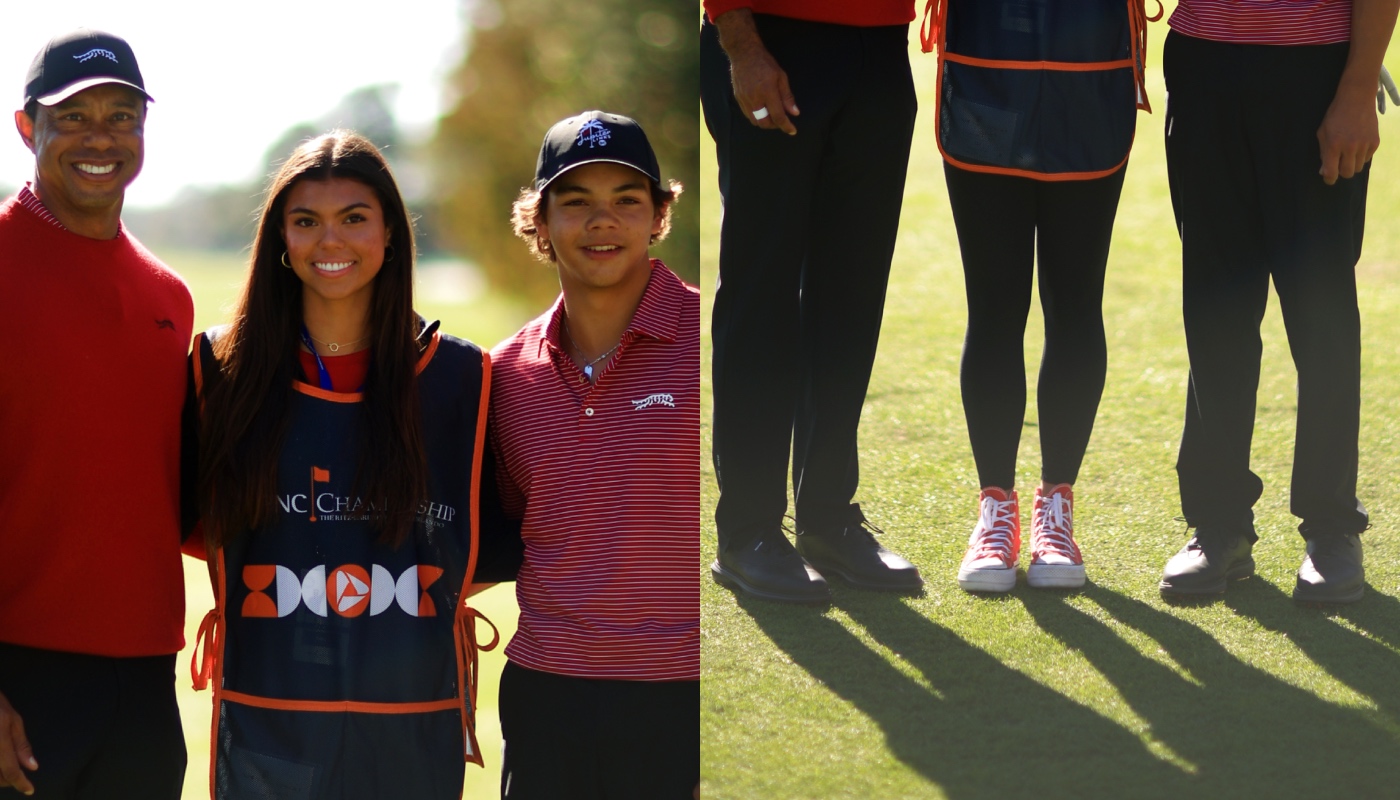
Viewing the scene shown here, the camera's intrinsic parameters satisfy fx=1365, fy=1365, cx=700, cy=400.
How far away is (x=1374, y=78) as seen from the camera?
2.10 meters

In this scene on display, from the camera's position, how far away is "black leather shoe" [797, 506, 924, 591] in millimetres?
2248

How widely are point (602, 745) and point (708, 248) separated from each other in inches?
34.5

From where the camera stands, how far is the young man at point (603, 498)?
1.99 metres

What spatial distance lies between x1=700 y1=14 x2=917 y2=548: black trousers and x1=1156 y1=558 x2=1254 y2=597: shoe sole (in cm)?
53

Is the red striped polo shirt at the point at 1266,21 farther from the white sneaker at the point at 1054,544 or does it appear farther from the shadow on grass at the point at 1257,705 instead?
the shadow on grass at the point at 1257,705

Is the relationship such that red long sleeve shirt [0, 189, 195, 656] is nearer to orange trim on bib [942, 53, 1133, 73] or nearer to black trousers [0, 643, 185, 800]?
black trousers [0, 643, 185, 800]

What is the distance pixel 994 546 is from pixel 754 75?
853 mm

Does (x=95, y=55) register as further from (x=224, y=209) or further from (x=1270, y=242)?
(x=224, y=209)

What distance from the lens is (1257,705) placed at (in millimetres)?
2070

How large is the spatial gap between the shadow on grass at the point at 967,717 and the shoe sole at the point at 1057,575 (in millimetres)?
154

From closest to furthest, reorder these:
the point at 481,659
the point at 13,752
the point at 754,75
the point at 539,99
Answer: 1. the point at 13,752
2. the point at 754,75
3. the point at 481,659
4. the point at 539,99

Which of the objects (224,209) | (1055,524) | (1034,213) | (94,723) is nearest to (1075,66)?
(1034,213)

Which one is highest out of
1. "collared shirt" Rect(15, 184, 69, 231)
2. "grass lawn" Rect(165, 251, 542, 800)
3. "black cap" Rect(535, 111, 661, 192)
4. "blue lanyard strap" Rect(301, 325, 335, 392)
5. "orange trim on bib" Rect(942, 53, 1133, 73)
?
"orange trim on bib" Rect(942, 53, 1133, 73)

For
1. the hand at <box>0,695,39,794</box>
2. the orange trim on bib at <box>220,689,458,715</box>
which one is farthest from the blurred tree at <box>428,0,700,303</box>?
the hand at <box>0,695,39,794</box>
